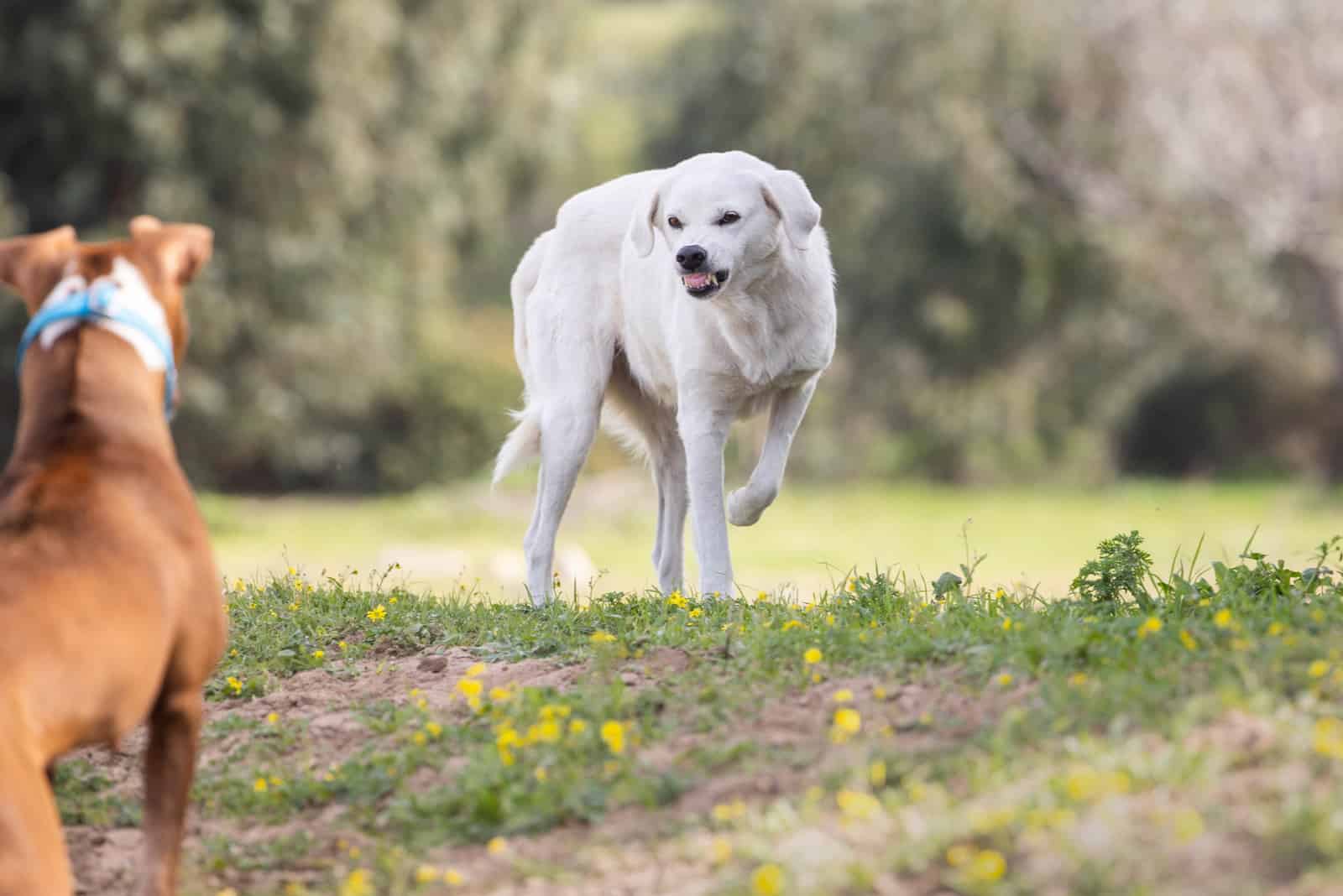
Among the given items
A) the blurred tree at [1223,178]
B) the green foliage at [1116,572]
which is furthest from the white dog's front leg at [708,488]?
the blurred tree at [1223,178]

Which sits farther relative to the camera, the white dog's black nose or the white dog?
the white dog

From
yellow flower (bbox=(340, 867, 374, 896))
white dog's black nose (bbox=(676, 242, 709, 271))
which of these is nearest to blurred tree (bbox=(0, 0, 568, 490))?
white dog's black nose (bbox=(676, 242, 709, 271))

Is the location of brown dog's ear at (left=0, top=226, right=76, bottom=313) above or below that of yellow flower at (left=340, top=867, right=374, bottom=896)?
above

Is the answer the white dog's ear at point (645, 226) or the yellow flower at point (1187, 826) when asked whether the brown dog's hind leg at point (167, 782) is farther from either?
the white dog's ear at point (645, 226)

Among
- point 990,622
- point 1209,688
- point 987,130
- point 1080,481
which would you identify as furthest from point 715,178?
point 1080,481

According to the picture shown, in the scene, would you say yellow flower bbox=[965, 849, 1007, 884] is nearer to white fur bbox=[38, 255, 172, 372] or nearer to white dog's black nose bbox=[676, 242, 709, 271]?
white fur bbox=[38, 255, 172, 372]

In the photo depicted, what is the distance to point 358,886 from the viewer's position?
379 centimetres

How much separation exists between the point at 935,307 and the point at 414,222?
8.30m

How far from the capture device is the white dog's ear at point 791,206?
609 cm

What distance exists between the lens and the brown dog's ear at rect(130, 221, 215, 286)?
159 inches

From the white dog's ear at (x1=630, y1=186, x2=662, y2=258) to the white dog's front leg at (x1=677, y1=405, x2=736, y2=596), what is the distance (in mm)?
654

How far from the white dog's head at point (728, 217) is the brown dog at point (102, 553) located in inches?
86.4

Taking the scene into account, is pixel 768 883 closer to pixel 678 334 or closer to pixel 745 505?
pixel 745 505

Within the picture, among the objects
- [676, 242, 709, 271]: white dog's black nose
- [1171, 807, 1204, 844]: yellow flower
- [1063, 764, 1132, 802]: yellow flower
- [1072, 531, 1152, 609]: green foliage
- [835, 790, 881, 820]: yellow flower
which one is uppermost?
[676, 242, 709, 271]: white dog's black nose
